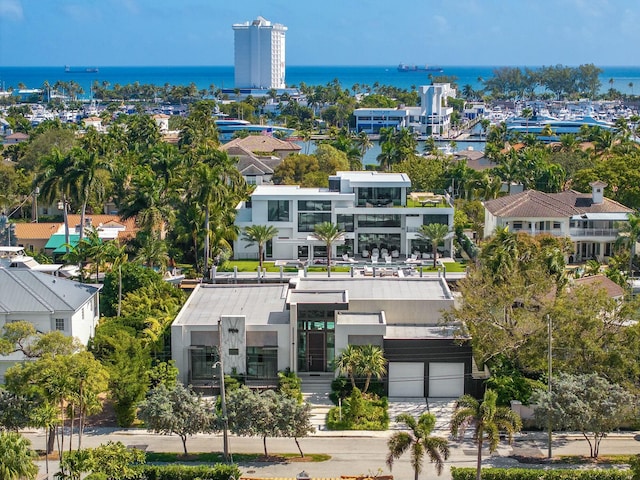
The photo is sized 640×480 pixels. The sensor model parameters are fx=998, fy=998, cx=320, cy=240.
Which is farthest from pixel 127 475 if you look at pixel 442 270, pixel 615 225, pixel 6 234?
pixel 615 225

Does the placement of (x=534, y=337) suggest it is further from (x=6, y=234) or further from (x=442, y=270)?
(x=6, y=234)

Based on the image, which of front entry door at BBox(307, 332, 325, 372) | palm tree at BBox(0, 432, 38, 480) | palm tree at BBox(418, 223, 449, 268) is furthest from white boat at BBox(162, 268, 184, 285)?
palm tree at BBox(0, 432, 38, 480)

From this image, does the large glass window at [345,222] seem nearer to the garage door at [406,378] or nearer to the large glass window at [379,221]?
the large glass window at [379,221]

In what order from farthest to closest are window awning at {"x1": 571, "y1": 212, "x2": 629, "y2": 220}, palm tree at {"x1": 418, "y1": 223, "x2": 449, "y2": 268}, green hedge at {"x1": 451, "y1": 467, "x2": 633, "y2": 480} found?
window awning at {"x1": 571, "y1": 212, "x2": 629, "y2": 220}, palm tree at {"x1": 418, "y1": 223, "x2": 449, "y2": 268}, green hedge at {"x1": 451, "y1": 467, "x2": 633, "y2": 480}

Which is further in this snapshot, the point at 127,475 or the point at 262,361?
the point at 262,361

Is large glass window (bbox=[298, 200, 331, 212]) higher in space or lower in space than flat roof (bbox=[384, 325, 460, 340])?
higher

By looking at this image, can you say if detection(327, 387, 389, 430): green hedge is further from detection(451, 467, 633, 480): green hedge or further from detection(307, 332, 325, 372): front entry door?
detection(451, 467, 633, 480): green hedge
